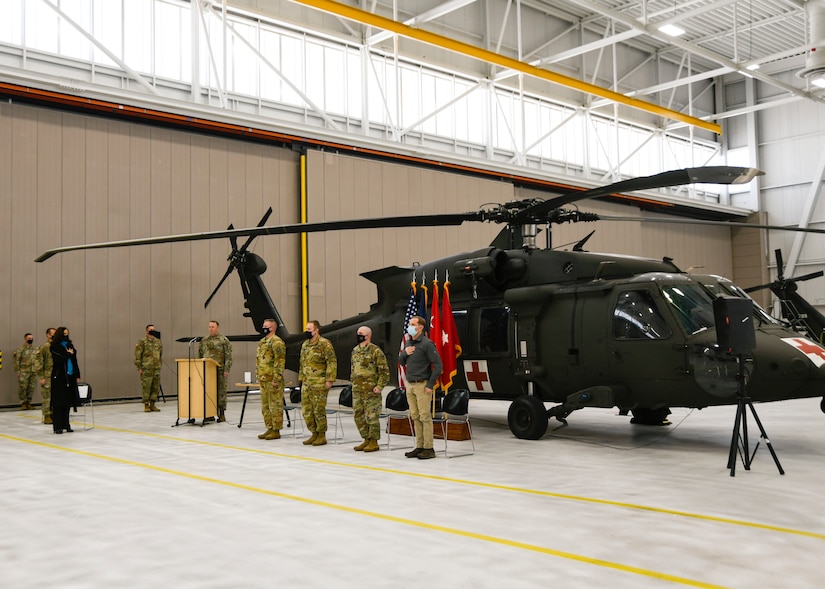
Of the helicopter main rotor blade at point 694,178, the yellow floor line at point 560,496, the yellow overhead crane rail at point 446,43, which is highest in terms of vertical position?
the yellow overhead crane rail at point 446,43

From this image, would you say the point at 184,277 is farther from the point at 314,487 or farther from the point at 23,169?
the point at 314,487

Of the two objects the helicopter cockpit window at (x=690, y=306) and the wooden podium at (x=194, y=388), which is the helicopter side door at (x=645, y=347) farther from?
the wooden podium at (x=194, y=388)

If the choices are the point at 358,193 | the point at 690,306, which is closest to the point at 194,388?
the point at 690,306

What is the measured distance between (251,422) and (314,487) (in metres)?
5.40

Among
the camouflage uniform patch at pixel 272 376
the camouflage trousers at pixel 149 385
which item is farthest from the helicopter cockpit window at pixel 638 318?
the camouflage trousers at pixel 149 385

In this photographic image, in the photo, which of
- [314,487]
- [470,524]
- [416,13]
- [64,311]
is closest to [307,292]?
[64,311]

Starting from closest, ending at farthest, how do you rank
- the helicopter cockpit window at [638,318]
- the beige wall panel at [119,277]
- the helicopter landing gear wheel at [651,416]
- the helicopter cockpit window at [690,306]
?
the helicopter cockpit window at [690,306], the helicopter cockpit window at [638,318], the helicopter landing gear wheel at [651,416], the beige wall panel at [119,277]

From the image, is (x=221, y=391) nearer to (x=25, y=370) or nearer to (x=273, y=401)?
(x=273, y=401)

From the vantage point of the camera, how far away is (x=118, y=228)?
14.4 metres

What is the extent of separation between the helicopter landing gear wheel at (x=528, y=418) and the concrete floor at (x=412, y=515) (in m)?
0.15

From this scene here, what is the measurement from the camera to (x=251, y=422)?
11.0 metres

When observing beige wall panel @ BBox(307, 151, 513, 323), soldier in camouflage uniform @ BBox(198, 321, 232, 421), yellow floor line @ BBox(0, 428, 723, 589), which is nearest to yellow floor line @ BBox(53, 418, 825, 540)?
yellow floor line @ BBox(0, 428, 723, 589)

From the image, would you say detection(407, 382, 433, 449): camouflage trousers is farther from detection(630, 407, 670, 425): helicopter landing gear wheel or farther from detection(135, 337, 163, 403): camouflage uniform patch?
detection(135, 337, 163, 403): camouflage uniform patch

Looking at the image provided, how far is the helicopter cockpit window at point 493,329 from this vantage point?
9000 mm
